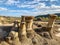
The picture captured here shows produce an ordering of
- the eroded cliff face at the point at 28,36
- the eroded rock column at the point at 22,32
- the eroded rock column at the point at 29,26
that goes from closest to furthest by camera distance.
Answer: the eroded cliff face at the point at 28,36 < the eroded rock column at the point at 22,32 < the eroded rock column at the point at 29,26

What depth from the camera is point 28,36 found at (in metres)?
20.5

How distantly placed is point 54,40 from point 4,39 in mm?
6216

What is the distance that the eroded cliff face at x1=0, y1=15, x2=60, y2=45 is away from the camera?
18119 mm

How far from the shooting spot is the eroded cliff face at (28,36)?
18119mm

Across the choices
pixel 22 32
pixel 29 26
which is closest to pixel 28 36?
pixel 22 32

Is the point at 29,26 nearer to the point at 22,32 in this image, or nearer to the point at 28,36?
the point at 28,36

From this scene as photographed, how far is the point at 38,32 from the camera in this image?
75.8 feet

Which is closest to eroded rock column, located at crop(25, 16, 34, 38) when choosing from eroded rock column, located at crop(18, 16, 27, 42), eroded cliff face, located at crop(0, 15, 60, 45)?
eroded cliff face, located at crop(0, 15, 60, 45)

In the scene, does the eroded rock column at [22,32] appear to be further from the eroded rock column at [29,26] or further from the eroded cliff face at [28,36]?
the eroded rock column at [29,26]

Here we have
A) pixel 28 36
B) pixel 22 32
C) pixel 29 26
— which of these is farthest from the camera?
pixel 29 26

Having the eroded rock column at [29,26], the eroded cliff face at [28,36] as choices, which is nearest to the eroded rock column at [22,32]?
the eroded cliff face at [28,36]

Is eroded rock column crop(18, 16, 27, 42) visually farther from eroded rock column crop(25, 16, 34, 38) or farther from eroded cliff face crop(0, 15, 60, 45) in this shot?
eroded rock column crop(25, 16, 34, 38)

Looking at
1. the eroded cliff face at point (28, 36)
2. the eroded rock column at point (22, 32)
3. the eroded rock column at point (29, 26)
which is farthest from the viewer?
the eroded rock column at point (29, 26)

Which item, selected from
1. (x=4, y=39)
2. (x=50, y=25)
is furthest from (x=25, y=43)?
(x=50, y=25)
